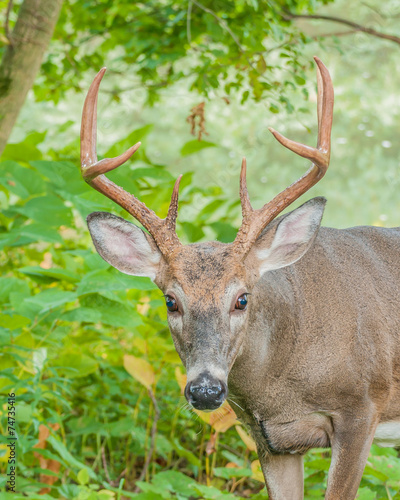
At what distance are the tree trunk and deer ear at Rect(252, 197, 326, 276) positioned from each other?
2461mm

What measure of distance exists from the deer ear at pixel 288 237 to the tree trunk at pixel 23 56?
2461mm

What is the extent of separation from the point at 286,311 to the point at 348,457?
2.52ft

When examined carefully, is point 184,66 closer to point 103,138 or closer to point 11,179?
point 103,138

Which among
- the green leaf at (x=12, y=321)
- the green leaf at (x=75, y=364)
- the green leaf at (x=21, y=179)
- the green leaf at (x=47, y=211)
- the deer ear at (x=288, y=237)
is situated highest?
the deer ear at (x=288, y=237)

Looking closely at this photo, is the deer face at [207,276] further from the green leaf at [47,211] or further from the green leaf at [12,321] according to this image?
the green leaf at [47,211]

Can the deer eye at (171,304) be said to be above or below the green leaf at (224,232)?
above

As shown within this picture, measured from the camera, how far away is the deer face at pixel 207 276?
10.5 ft

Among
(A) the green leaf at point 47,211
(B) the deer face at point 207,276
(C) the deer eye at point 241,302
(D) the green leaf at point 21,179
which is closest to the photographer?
(B) the deer face at point 207,276

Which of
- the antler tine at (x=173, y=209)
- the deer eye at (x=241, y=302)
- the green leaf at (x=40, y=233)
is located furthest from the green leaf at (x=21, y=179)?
the deer eye at (x=241, y=302)

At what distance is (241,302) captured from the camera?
11.4 ft

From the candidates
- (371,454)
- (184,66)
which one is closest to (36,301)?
(371,454)

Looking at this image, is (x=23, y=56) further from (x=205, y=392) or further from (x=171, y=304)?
(x=205, y=392)

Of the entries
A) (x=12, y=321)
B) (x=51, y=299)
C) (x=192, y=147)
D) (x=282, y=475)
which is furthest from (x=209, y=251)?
(x=192, y=147)

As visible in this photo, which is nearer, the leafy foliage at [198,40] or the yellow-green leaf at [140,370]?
the yellow-green leaf at [140,370]
